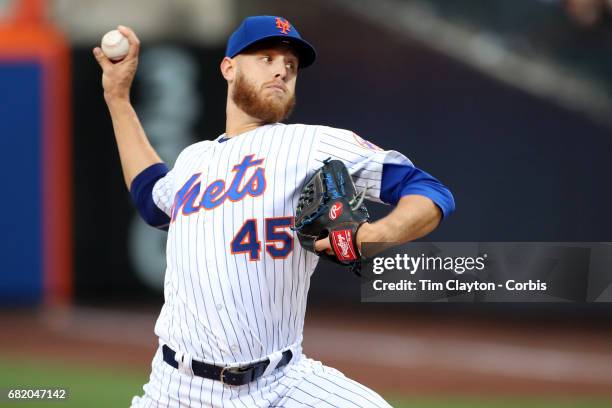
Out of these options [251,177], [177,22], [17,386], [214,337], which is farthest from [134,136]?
[177,22]

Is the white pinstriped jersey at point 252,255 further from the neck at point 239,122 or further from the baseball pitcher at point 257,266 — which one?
the neck at point 239,122

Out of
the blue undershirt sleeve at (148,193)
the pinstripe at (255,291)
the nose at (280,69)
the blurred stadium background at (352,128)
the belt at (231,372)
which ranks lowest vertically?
the belt at (231,372)

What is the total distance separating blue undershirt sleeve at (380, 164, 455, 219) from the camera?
100 inches

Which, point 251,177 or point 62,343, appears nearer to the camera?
point 251,177

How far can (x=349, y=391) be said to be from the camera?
2725 millimetres

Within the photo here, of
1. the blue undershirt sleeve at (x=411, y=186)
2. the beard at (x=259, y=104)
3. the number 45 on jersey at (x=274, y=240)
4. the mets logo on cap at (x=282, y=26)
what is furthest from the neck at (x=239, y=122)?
the blue undershirt sleeve at (x=411, y=186)

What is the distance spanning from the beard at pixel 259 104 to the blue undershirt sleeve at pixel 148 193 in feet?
1.41

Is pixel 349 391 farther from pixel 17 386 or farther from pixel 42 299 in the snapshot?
pixel 42 299

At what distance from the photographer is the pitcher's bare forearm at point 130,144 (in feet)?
10.9

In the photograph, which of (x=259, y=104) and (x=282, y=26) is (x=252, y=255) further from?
(x=282, y=26)

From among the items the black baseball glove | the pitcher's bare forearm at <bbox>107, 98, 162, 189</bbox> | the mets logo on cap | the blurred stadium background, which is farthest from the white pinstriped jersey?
the blurred stadium background

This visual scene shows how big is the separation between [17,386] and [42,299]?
2781 millimetres

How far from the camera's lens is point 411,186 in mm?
2600

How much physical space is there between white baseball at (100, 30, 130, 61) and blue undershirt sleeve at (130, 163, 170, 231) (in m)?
0.46
